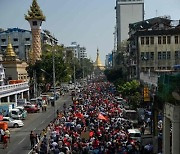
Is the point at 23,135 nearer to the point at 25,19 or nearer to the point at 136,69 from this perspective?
the point at 136,69

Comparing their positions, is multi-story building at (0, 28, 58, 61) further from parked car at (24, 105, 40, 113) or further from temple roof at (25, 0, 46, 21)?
parked car at (24, 105, 40, 113)

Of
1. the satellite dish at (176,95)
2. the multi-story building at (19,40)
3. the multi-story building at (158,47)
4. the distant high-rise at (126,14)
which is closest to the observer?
the satellite dish at (176,95)

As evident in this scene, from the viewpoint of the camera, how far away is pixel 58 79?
73.2m

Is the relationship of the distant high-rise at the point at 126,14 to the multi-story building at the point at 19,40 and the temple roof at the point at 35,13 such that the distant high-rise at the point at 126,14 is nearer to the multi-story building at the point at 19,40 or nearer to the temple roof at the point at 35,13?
the multi-story building at the point at 19,40

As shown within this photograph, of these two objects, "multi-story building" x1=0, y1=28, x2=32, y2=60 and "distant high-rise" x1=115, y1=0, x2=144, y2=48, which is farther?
"distant high-rise" x1=115, y1=0, x2=144, y2=48

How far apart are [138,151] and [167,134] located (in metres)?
3.35

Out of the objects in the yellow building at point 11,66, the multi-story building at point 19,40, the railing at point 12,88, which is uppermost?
the multi-story building at point 19,40

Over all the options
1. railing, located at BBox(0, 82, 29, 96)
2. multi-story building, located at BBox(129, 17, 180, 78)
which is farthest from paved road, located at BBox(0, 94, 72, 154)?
multi-story building, located at BBox(129, 17, 180, 78)

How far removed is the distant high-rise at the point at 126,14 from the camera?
158 meters

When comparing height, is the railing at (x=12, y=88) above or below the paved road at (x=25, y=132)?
above

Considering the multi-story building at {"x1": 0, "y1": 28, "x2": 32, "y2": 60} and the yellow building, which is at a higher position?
the multi-story building at {"x1": 0, "y1": 28, "x2": 32, "y2": 60}

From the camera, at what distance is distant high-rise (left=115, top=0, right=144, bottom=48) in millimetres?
158125

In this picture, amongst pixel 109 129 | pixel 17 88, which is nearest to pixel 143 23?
pixel 17 88

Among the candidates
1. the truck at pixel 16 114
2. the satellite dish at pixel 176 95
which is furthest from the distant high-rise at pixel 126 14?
the satellite dish at pixel 176 95
